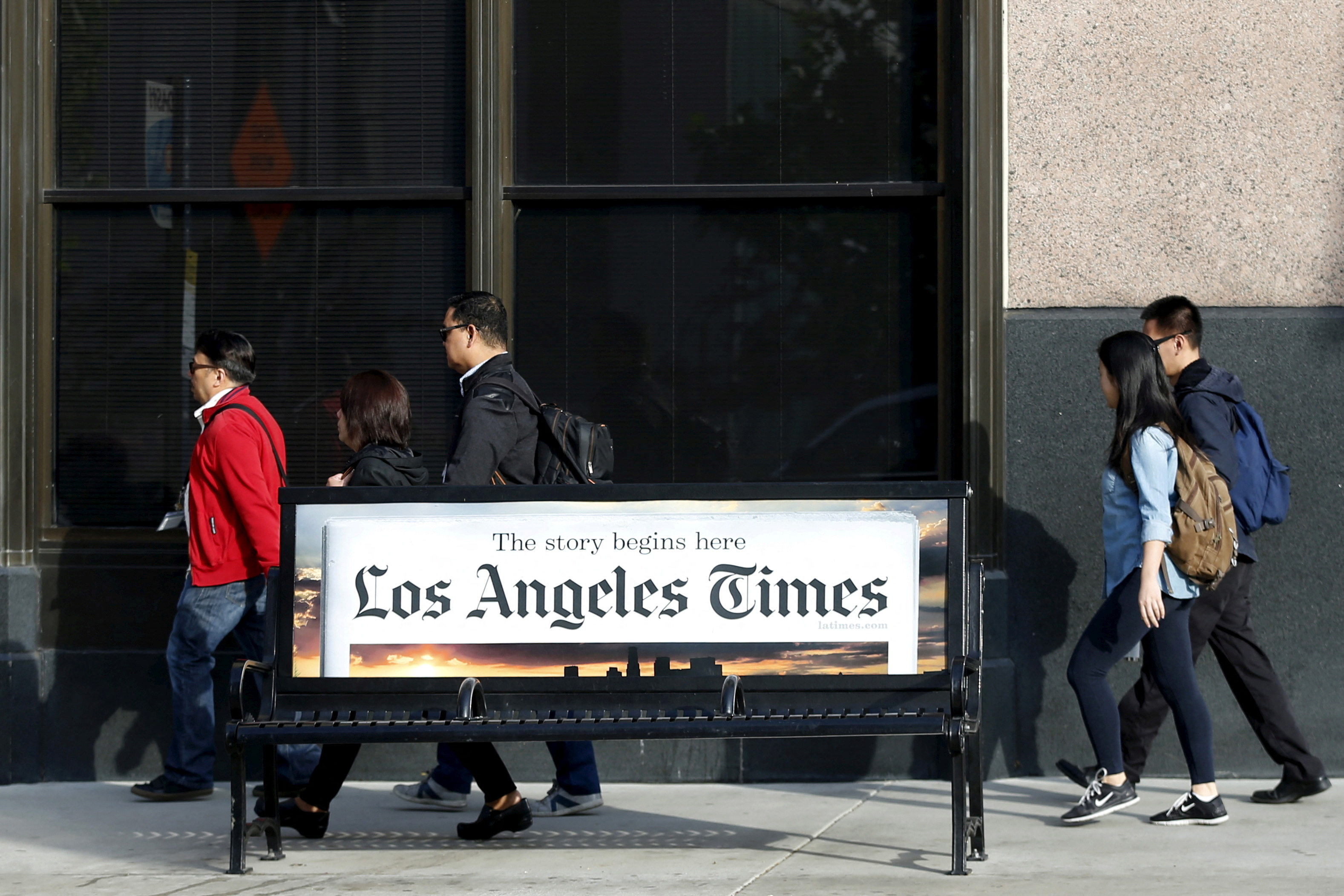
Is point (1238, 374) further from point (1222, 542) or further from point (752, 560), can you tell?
point (752, 560)

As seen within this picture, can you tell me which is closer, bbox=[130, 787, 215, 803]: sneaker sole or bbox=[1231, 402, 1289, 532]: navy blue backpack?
bbox=[1231, 402, 1289, 532]: navy blue backpack

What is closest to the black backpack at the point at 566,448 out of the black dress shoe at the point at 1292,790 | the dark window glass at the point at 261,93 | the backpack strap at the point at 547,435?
the backpack strap at the point at 547,435

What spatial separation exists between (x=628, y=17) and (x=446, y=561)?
10.5ft

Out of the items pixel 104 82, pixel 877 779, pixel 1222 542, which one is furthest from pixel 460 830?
pixel 104 82

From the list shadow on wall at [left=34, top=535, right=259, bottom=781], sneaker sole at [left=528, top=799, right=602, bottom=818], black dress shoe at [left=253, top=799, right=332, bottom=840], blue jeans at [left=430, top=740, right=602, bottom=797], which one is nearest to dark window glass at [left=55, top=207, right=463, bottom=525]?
shadow on wall at [left=34, top=535, right=259, bottom=781]

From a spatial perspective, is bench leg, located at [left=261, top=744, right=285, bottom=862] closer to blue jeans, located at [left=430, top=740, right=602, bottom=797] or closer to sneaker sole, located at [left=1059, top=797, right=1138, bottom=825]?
blue jeans, located at [left=430, top=740, right=602, bottom=797]

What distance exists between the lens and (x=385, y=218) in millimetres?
7117

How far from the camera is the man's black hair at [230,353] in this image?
6332 mm

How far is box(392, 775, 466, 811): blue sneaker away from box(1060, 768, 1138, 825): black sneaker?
7.83 feet

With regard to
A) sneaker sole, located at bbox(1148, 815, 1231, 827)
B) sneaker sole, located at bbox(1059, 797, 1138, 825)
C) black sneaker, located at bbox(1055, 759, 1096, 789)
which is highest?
black sneaker, located at bbox(1055, 759, 1096, 789)

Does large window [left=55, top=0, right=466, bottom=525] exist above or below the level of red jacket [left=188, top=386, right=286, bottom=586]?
above

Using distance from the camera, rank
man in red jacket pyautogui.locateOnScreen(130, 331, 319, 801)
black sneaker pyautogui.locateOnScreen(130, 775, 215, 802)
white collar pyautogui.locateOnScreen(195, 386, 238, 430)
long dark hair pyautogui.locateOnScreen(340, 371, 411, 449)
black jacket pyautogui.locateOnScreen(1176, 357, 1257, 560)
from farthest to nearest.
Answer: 1. black sneaker pyautogui.locateOnScreen(130, 775, 215, 802)
2. white collar pyautogui.locateOnScreen(195, 386, 238, 430)
3. man in red jacket pyautogui.locateOnScreen(130, 331, 319, 801)
4. black jacket pyautogui.locateOnScreen(1176, 357, 1257, 560)
5. long dark hair pyautogui.locateOnScreen(340, 371, 411, 449)

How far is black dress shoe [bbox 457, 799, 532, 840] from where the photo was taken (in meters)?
5.45

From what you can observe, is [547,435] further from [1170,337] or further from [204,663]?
[1170,337]
